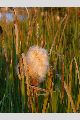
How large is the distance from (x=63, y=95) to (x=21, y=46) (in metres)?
0.38

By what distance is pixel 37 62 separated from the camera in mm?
3033

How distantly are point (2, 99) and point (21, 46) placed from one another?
0.33m

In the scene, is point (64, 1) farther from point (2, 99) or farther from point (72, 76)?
point (2, 99)

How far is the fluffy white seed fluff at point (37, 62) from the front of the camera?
3.01m

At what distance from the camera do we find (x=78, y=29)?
9.91 feet

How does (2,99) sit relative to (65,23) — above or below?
below

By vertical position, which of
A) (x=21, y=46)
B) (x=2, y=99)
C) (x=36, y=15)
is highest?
(x=36, y=15)

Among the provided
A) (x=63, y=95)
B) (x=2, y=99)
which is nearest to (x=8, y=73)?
(x=2, y=99)

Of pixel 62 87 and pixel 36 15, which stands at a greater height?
pixel 36 15

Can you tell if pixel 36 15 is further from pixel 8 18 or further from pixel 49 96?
pixel 49 96

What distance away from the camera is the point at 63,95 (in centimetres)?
298

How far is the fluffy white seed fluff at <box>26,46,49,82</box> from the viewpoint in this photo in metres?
3.01

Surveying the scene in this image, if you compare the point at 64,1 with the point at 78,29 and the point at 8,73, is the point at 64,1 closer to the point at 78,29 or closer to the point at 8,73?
the point at 78,29

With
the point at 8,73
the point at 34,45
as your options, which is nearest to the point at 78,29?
the point at 34,45
